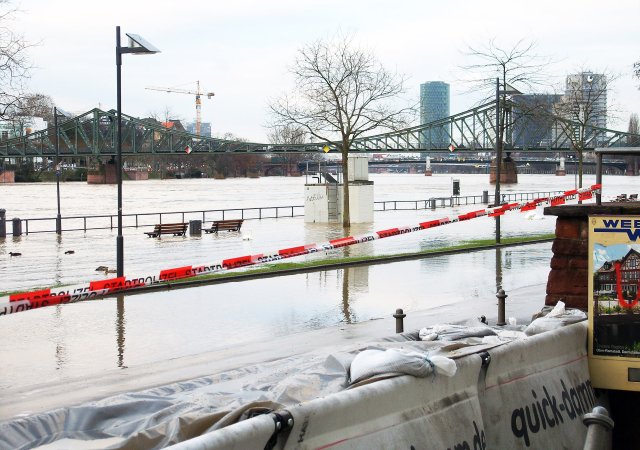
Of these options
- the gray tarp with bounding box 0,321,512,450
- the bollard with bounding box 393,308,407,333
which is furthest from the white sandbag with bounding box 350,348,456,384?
the bollard with bounding box 393,308,407,333

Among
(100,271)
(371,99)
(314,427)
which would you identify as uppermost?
(371,99)

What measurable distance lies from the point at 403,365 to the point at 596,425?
3.87ft

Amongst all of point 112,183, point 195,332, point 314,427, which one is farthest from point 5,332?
point 112,183

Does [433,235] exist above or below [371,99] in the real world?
below

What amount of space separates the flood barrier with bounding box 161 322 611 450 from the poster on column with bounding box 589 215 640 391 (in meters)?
0.20

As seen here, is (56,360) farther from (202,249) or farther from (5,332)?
(202,249)

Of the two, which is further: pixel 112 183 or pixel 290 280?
pixel 112 183

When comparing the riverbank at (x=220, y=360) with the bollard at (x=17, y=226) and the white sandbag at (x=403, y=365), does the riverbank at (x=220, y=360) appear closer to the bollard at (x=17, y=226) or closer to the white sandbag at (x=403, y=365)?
the white sandbag at (x=403, y=365)

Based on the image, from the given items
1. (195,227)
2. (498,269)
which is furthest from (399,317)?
(195,227)

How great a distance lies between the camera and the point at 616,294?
541 cm

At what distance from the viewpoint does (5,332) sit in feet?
34.3

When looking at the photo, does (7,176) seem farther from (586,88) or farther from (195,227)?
(586,88)

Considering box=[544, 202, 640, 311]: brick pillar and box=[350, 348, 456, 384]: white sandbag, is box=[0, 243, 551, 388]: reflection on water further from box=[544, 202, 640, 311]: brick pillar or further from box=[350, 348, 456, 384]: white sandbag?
box=[350, 348, 456, 384]: white sandbag

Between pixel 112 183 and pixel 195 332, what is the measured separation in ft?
422
